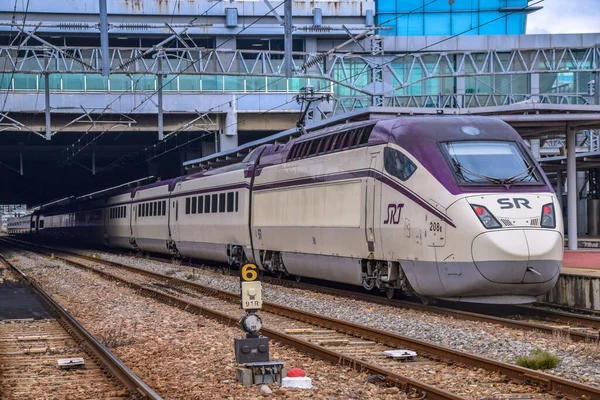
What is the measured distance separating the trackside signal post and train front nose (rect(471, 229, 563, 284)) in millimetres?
4996

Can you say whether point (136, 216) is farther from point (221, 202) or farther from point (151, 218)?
point (221, 202)

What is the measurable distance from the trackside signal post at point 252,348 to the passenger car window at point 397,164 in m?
5.84

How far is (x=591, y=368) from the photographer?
984 cm

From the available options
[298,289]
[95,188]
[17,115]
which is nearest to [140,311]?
[298,289]

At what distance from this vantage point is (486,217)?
1417 cm

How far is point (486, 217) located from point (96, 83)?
32392 millimetres

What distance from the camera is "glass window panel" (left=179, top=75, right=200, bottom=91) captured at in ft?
146

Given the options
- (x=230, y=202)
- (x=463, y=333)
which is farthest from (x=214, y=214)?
(x=463, y=333)

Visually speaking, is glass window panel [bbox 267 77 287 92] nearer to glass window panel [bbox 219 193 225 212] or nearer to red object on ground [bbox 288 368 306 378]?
glass window panel [bbox 219 193 225 212]

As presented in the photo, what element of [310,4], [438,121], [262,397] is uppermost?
[310,4]

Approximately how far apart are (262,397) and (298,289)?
1216 centimetres

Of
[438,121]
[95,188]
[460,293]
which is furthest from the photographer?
[95,188]

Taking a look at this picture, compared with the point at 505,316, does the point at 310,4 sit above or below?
above

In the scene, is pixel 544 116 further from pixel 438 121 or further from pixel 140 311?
pixel 140 311
